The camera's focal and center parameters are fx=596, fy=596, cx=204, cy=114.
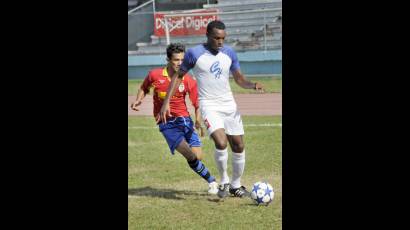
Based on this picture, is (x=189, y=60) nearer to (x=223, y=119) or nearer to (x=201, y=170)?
(x=223, y=119)

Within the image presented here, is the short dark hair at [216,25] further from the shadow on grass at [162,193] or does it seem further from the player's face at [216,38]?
the shadow on grass at [162,193]

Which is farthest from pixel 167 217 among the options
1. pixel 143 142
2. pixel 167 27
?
pixel 167 27

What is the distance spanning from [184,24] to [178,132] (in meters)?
17.4

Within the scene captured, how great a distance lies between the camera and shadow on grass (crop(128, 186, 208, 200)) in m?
7.37

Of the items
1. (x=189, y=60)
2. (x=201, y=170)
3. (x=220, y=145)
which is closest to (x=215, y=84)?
(x=189, y=60)

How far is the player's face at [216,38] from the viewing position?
22.0 ft

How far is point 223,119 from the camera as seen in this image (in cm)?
718

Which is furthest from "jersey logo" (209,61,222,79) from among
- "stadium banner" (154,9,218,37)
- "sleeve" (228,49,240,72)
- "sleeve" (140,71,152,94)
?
"stadium banner" (154,9,218,37)

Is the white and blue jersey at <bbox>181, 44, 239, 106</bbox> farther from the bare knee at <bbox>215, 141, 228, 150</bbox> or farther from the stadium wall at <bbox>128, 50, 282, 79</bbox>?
the stadium wall at <bbox>128, 50, 282, 79</bbox>
